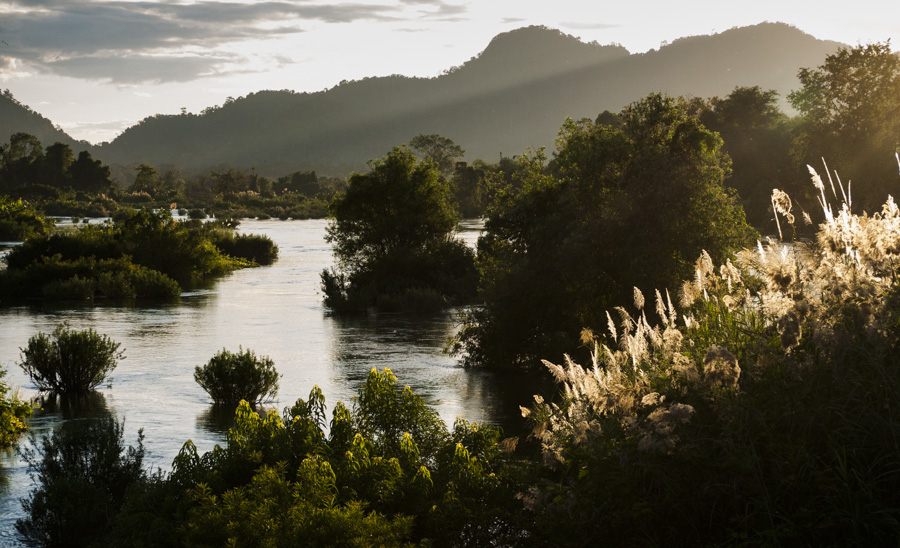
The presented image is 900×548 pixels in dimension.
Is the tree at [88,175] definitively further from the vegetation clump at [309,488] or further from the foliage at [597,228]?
the vegetation clump at [309,488]

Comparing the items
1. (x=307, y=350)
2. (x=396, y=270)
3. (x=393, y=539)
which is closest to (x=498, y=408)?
(x=307, y=350)

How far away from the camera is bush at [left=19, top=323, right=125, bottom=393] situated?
18.3 m

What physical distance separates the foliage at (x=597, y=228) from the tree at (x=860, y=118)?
34.7m

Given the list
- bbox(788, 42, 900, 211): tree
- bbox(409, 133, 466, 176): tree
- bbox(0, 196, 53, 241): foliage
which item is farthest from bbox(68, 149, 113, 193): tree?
bbox(788, 42, 900, 211): tree

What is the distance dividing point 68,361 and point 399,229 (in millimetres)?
20856

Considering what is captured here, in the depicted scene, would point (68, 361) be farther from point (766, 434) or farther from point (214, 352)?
point (766, 434)

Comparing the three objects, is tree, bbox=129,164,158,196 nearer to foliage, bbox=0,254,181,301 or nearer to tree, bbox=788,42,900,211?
foliage, bbox=0,254,181,301

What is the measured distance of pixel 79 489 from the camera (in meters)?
9.52

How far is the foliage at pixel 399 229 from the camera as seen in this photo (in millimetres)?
36875

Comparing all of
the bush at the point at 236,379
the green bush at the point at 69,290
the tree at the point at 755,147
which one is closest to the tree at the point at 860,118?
the tree at the point at 755,147

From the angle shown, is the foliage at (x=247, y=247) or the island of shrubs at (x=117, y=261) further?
the foliage at (x=247, y=247)

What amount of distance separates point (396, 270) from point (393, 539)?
99.2 ft

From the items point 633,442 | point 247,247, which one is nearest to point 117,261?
point 247,247

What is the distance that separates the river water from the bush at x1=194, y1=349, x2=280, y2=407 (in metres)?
0.39
